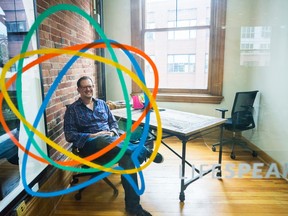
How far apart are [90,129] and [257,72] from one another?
2358mm

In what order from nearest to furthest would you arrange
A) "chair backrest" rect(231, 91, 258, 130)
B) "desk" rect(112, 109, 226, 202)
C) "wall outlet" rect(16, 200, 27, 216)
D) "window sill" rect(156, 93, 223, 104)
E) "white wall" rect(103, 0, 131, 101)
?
"wall outlet" rect(16, 200, 27, 216) → "desk" rect(112, 109, 226, 202) → "white wall" rect(103, 0, 131, 101) → "window sill" rect(156, 93, 223, 104) → "chair backrest" rect(231, 91, 258, 130)

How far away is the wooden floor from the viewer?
1845mm

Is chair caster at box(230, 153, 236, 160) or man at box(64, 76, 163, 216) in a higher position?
man at box(64, 76, 163, 216)

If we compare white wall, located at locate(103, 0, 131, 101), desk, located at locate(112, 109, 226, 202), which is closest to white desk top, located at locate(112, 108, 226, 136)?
desk, located at locate(112, 109, 226, 202)

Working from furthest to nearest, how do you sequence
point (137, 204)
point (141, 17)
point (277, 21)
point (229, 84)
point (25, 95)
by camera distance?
1. point (229, 84)
2. point (141, 17)
3. point (277, 21)
4. point (137, 204)
5. point (25, 95)

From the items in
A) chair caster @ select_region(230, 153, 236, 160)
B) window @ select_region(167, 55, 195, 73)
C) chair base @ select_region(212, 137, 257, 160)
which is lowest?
chair caster @ select_region(230, 153, 236, 160)

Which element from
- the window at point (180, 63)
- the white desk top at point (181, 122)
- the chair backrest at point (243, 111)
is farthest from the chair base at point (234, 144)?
the window at point (180, 63)

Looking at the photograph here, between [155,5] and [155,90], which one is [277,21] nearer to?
[155,5]

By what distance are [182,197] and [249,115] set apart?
1646 mm

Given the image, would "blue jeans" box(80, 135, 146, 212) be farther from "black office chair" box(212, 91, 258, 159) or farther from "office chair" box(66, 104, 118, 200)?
"black office chair" box(212, 91, 258, 159)

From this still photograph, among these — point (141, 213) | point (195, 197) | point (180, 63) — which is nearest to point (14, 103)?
point (141, 213)

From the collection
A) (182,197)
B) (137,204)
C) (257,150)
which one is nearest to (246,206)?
(182,197)

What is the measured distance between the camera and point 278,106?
251 centimetres

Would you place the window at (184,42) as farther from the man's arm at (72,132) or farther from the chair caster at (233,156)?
the chair caster at (233,156)
